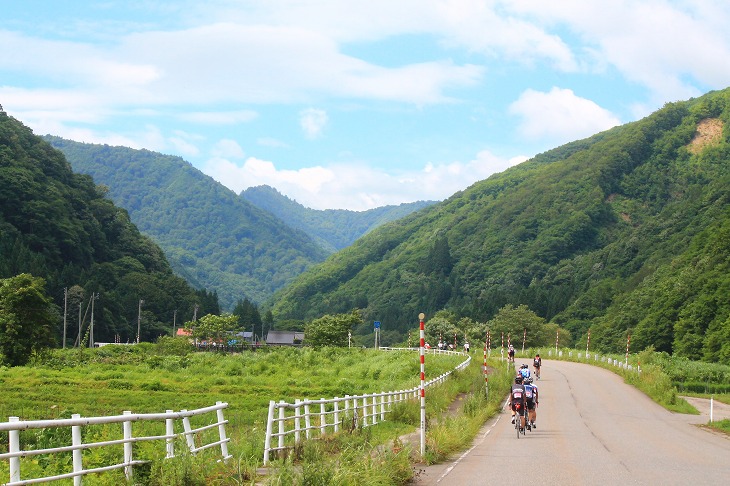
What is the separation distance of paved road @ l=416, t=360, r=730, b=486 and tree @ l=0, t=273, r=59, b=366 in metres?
36.1

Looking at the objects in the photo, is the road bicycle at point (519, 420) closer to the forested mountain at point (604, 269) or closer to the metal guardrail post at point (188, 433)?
the metal guardrail post at point (188, 433)

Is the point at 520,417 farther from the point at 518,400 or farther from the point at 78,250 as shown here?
the point at 78,250

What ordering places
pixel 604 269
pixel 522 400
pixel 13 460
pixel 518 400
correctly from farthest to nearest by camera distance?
pixel 604 269 < pixel 522 400 < pixel 518 400 < pixel 13 460

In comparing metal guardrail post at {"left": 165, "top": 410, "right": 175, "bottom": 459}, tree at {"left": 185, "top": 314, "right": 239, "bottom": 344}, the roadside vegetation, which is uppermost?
metal guardrail post at {"left": 165, "top": 410, "right": 175, "bottom": 459}

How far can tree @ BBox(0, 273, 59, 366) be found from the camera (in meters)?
57.8

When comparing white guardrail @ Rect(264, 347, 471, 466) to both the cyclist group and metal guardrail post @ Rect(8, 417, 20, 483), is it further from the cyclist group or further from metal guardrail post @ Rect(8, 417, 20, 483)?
metal guardrail post @ Rect(8, 417, 20, 483)

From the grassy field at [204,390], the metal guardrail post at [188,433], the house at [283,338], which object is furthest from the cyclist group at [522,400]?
the house at [283,338]

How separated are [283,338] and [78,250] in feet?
176

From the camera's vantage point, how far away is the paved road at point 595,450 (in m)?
14.1

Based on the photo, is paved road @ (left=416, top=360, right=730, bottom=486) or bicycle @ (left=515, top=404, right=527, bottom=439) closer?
paved road @ (left=416, top=360, right=730, bottom=486)

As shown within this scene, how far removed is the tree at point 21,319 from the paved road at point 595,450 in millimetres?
36084

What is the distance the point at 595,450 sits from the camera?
19.1 metres

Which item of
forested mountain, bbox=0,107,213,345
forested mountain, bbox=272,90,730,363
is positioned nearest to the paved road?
forested mountain, bbox=272,90,730,363

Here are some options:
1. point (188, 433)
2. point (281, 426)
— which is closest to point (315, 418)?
point (281, 426)
